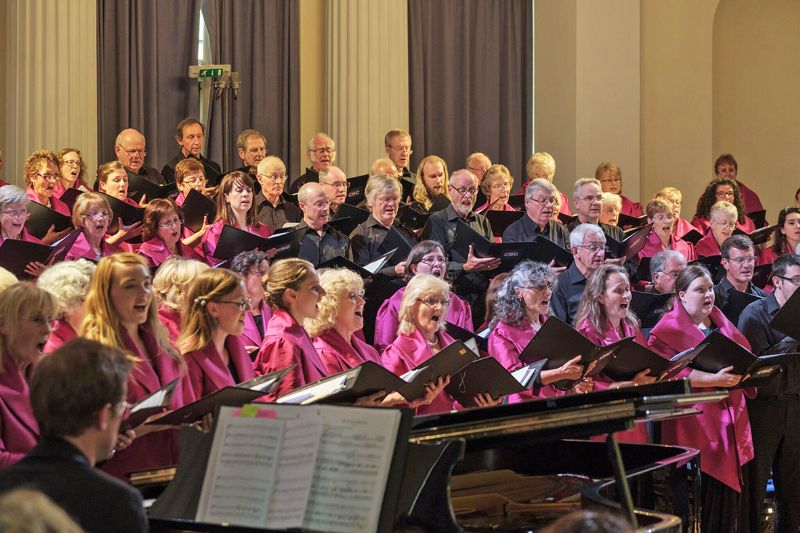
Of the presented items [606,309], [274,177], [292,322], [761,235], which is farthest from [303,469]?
[761,235]

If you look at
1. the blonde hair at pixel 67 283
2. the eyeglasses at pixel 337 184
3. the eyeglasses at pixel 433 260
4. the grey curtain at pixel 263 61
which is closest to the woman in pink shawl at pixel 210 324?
the blonde hair at pixel 67 283

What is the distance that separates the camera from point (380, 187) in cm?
718

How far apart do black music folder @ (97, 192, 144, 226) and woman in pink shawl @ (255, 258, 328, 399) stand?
73.5 inches

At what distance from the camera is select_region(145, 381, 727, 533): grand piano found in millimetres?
3012

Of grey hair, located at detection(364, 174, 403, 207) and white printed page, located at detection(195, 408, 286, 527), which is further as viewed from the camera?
grey hair, located at detection(364, 174, 403, 207)

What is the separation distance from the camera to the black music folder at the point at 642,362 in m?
5.29

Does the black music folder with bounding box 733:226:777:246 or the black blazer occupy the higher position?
the black blazer

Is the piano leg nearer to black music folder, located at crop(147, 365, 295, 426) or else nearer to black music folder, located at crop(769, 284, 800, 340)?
black music folder, located at crop(147, 365, 295, 426)

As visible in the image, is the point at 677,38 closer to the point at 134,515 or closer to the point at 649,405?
the point at 649,405

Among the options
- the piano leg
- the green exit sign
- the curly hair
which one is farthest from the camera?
the green exit sign

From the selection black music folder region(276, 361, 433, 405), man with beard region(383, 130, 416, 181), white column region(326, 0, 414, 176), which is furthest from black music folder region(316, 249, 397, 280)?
white column region(326, 0, 414, 176)

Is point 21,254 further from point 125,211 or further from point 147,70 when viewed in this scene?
point 147,70

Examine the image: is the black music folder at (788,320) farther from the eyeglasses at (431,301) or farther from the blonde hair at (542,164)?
the blonde hair at (542,164)

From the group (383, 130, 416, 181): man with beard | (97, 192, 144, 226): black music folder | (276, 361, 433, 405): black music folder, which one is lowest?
(276, 361, 433, 405): black music folder
